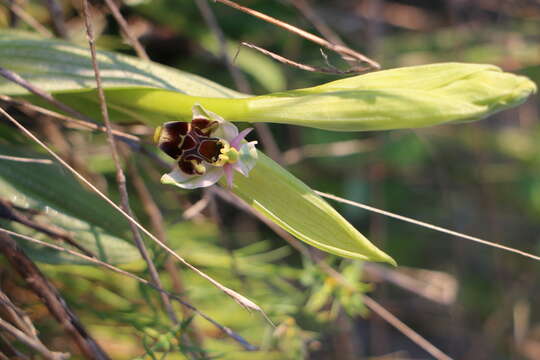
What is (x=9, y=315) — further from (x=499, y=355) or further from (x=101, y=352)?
(x=499, y=355)

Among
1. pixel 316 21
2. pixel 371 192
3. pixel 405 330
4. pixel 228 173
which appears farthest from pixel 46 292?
pixel 371 192

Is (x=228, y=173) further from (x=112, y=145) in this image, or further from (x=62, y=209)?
(x=62, y=209)

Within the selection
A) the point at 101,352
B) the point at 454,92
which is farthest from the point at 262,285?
the point at 454,92

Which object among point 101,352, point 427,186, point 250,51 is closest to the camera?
point 101,352

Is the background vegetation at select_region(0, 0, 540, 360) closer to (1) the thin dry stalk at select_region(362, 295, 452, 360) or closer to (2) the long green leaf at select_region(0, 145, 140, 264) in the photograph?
(1) the thin dry stalk at select_region(362, 295, 452, 360)

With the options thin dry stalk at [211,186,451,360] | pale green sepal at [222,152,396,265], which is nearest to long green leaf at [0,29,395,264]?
pale green sepal at [222,152,396,265]

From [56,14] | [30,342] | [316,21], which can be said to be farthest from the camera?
[316,21]
